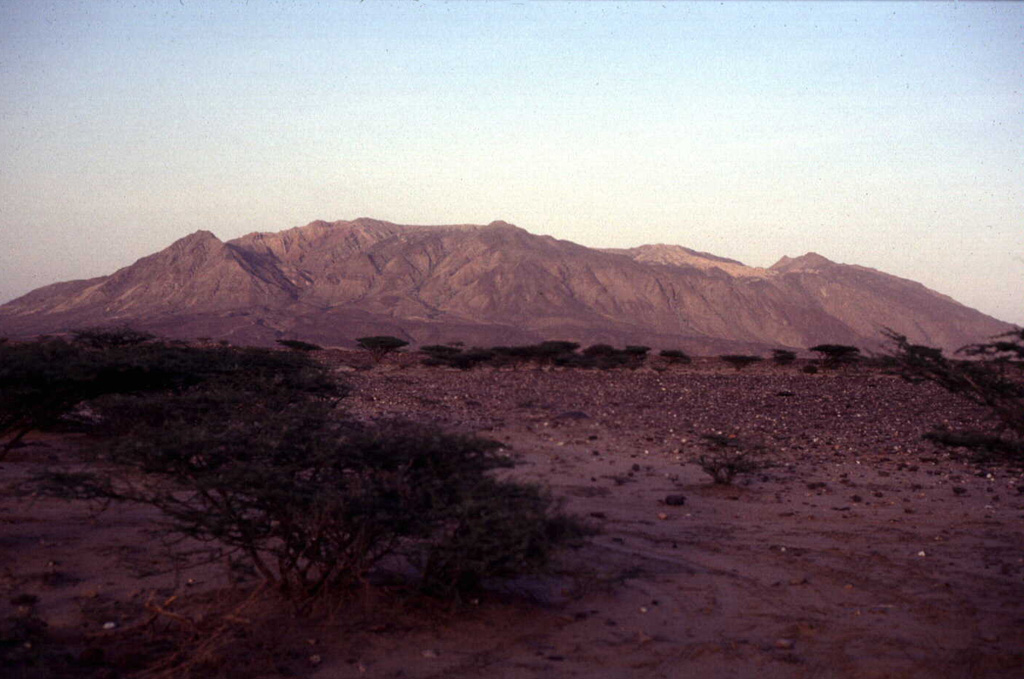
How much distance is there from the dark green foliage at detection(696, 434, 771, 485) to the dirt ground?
0.28m

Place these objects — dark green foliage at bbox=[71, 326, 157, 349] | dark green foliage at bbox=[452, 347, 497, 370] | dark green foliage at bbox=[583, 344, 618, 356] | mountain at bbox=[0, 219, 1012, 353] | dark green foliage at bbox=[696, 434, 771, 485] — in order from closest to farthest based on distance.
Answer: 1. dark green foliage at bbox=[71, 326, 157, 349]
2. dark green foliage at bbox=[696, 434, 771, 485]
3. dark green foliage at bbox=[452, 347, 497, 370]
4. dark green foliage at bbox=[583, 344, 618, 356]
5. mountain at bbox=[0, 219, 1012, 353]

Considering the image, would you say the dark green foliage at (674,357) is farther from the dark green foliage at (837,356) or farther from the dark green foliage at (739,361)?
the dark green foliage at (837,356)

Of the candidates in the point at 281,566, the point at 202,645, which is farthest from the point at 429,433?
the point at 202,645

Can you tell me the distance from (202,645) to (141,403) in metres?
3.71

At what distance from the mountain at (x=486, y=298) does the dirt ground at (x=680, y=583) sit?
81486 millimetres

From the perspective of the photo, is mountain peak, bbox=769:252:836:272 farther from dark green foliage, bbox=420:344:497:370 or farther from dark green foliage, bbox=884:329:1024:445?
dark green foliage, bbox=884:329:1024:445

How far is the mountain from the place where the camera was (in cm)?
10444

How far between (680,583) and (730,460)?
16.6 feet

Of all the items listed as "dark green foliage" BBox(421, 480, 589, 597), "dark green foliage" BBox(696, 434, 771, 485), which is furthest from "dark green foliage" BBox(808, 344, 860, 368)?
"dark green foliage" BBox(421, 480, 589, 597)

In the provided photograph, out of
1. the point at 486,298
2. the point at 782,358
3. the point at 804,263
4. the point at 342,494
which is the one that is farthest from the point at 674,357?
the point at 804,263

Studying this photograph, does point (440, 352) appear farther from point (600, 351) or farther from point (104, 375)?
point (104, 375)

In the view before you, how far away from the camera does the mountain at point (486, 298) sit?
104 m

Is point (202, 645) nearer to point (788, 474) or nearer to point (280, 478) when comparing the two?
point (280, 478)

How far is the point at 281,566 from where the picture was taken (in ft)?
22.1
